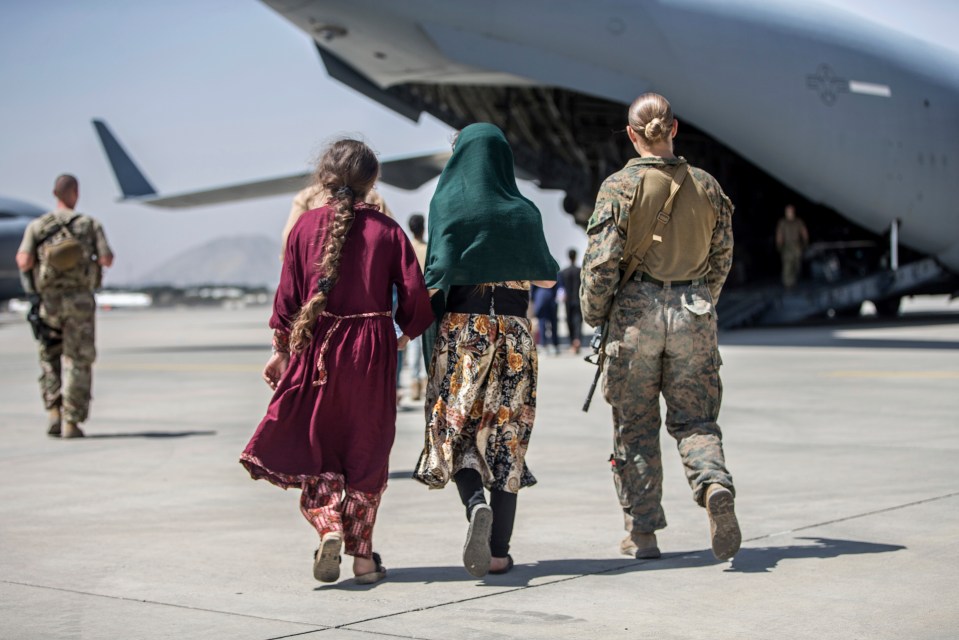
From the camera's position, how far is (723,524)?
433 cm

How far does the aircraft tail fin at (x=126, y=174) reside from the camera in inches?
1136

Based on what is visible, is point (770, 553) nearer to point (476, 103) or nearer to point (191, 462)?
point (191, 462)

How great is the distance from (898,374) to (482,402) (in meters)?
9.43

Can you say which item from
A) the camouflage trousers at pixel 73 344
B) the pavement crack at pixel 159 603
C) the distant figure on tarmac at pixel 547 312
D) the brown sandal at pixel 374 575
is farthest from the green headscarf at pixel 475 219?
the distant figure on tarmac at pixel 547 312

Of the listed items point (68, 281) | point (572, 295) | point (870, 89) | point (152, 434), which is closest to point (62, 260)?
point (68, 281)

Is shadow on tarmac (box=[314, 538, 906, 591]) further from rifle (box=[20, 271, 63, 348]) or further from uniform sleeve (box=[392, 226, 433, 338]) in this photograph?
rifle (box=[20, 271, 63, 348])

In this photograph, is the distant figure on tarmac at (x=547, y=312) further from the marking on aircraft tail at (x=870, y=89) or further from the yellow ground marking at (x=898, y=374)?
the marking on aircraft tail at (x=870, y=89)

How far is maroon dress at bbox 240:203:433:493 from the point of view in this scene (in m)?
4.43

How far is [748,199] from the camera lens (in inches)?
944

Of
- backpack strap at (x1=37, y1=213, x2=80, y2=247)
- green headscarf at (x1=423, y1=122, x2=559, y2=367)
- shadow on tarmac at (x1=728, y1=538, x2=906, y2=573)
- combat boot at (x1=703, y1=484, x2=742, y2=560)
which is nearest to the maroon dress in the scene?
green headscarf at (x1=423, y1=122, x2=559, y2=367)

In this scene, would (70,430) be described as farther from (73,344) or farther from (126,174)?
(126,174)

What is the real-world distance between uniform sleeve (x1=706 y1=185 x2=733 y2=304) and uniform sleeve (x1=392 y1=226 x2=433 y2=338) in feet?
3.91

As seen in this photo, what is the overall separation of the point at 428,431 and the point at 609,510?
62.8 inches

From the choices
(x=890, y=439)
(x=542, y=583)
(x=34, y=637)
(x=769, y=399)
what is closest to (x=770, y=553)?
(x=542, y=583)
